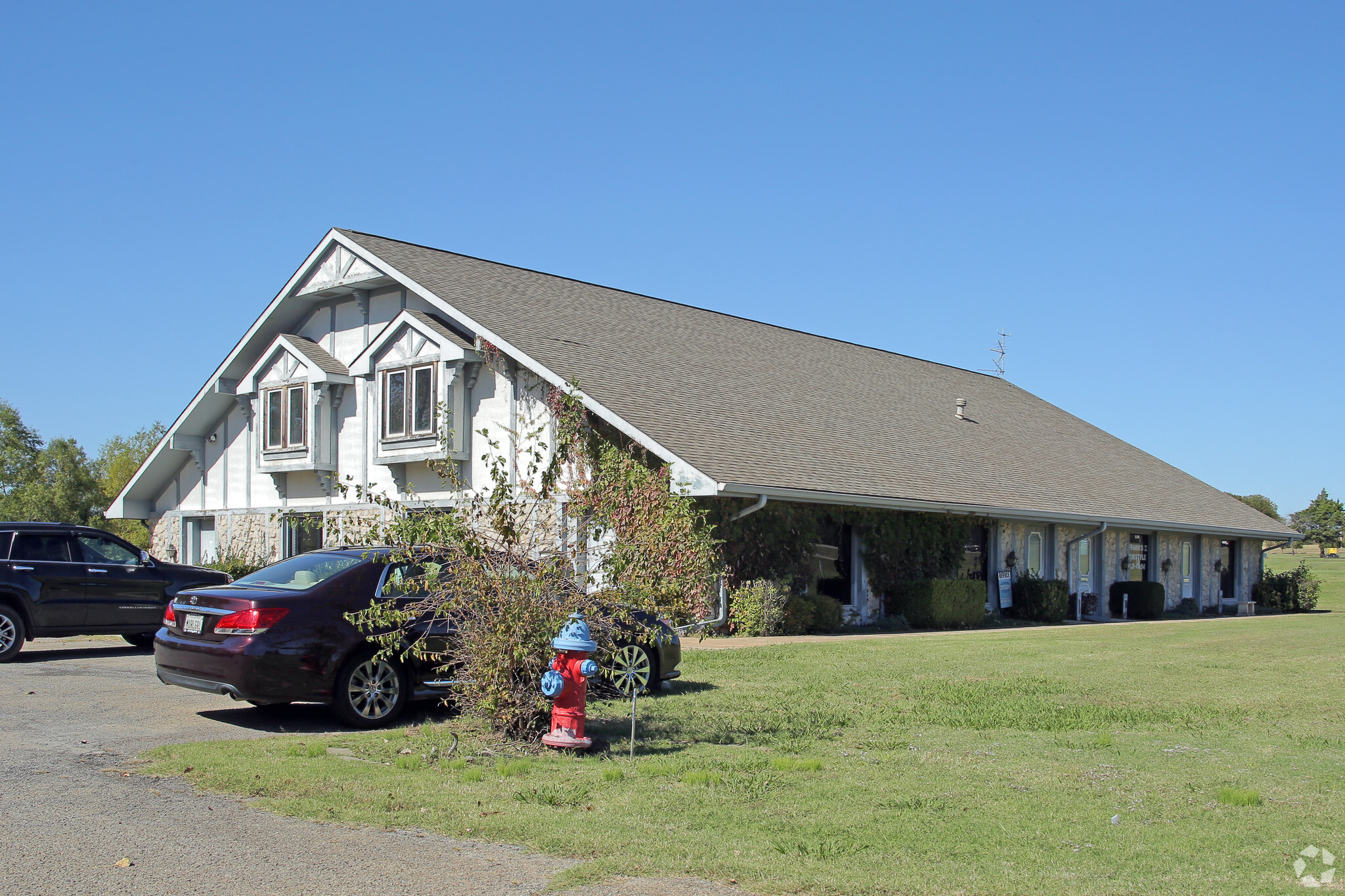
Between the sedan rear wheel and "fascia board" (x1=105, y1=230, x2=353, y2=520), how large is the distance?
39.4ft

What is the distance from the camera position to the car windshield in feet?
33.4

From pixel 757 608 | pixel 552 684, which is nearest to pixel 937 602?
pixel 757 608

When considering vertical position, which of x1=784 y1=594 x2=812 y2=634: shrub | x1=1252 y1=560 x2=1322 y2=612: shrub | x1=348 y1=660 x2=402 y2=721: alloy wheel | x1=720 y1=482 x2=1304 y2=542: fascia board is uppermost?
x1=720 y1=482 x2=1304 y2=542: fascia board

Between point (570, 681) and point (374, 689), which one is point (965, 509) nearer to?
point (374, 689)

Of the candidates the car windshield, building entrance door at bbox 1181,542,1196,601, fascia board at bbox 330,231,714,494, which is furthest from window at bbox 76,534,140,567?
building entrance door at bbox 1181,542,1196,601

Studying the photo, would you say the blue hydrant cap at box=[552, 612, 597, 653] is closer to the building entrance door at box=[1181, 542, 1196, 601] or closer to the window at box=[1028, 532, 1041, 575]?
the window at box=[1028, 532, 1041, 575]

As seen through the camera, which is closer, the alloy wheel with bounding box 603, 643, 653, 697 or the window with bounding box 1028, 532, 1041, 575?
the alloy wheel with bounding box 603, 643, 653, 697

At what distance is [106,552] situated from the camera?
15594mm

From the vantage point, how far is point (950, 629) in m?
22.8

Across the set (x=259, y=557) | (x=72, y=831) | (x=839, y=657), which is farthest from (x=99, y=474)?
(x=72, y=831)

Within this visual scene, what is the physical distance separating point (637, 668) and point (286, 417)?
1707cm

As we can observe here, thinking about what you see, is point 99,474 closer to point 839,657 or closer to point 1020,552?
point 1020,552

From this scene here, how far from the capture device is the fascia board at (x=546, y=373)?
18.4m

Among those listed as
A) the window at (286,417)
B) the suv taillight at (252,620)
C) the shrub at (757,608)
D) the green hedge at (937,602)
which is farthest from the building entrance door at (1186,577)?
the suv taillight at (252,620)
